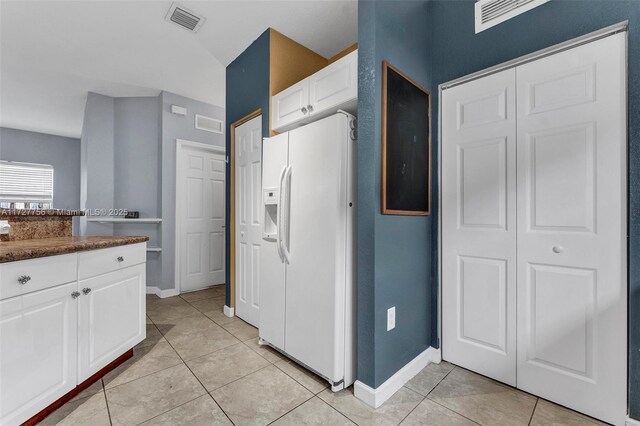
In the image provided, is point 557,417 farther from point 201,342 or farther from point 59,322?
point 59,322

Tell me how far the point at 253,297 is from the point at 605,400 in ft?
8.36

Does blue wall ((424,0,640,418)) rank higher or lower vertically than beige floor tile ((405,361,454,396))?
higher

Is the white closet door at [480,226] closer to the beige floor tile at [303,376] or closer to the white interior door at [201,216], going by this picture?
the beige floor tile at [303,376]

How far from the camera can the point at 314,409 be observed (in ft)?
5.43

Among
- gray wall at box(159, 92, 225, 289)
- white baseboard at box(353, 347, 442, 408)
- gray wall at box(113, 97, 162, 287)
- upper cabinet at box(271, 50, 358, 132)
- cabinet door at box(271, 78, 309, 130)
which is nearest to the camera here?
white baseboard at box(353, 347, 442, 408)

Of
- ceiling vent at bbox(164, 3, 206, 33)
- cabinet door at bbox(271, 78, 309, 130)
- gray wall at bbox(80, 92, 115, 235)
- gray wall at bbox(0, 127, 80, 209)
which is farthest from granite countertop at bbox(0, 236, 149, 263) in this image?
gray wall at bbox(0, 127, 80, 209)

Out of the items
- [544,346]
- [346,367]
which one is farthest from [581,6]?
[346,367]

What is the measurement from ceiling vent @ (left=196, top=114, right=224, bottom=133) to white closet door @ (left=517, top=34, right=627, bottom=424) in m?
3.99

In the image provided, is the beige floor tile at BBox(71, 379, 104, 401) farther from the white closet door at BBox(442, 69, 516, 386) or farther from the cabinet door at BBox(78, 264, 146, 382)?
the white closet door at BBox(442, 69, 516, 386)

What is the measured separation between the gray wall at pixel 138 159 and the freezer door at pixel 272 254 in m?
2.57

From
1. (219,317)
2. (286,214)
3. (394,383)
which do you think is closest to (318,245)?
(286,214)

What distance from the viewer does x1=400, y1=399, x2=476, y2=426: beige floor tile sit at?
1544mm

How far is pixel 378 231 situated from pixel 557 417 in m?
1.41

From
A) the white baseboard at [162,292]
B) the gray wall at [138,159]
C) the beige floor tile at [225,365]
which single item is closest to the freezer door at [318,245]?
the beige floor tile at [225,365]
